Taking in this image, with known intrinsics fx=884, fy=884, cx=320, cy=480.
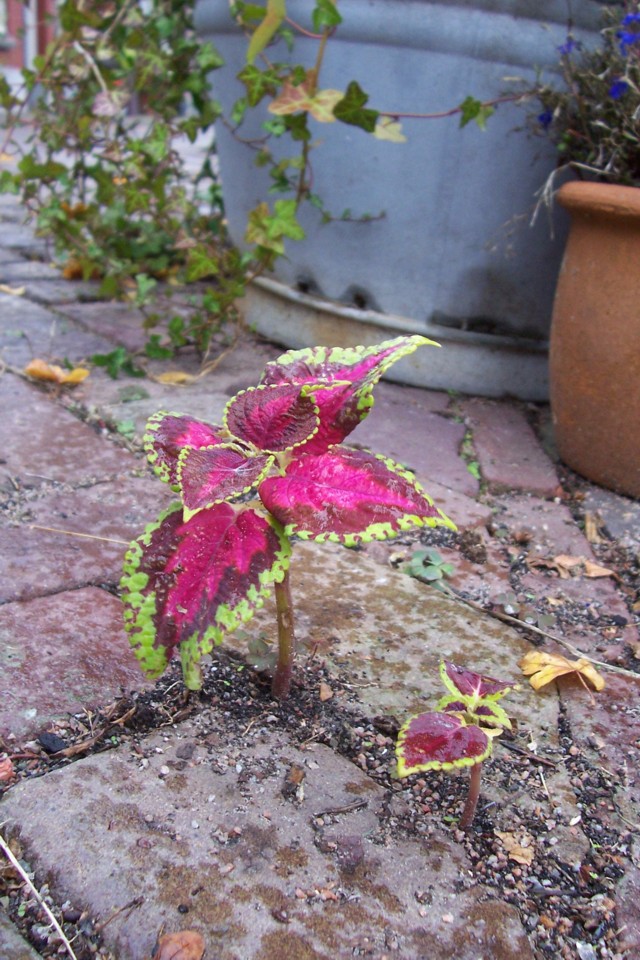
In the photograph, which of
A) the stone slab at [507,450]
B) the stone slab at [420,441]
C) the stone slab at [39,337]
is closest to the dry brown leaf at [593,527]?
the stone slab at [507,450]

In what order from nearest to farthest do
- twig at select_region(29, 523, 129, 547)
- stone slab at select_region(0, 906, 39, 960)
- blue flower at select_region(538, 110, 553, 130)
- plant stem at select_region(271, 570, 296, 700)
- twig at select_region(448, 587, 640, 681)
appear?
stone slab at select_region(0, 906, 39, 960) < plant stem at select_region(271, 570, 296, 700) < twig at select_region(448, 587, 640, 681) < twig at select_region(29, 523, 129, 547) < blue flower at select_region(538, 110, 553, 130)

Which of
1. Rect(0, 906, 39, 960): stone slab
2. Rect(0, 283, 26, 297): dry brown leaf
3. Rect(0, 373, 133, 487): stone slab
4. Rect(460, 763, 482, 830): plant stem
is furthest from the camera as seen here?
Rect(0, 283, 26, 297): dry brown leaf

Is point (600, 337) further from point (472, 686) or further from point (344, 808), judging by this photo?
point (344, 808)

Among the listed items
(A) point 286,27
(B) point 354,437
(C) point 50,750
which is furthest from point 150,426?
(A) point 286,27

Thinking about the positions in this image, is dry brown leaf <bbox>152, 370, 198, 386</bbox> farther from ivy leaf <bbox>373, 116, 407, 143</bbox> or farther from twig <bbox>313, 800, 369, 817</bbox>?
twig <bbox>313, 800, 369, 817</bbox>

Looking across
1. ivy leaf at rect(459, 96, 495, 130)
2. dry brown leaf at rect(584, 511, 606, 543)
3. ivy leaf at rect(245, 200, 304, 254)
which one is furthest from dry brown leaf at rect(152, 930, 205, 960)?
ivy leaf at rect(459, 96, 495, 130)

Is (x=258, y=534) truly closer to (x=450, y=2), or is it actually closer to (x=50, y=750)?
(x=50, y=750)

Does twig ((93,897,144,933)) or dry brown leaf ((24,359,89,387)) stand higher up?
twig ((93,897,144,933))

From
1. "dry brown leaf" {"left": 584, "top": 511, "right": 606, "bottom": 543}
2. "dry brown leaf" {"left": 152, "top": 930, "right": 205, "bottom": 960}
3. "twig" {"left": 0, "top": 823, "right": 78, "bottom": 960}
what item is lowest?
"dry brown leaf" {"left": 584, "top": 511, "right": 606, "bottom": 543}
